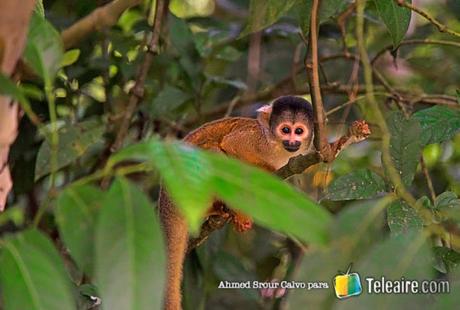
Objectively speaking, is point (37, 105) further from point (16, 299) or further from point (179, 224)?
point (16, 299)

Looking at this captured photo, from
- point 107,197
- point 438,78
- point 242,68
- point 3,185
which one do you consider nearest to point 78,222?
point 107,197

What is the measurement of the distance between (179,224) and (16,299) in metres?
1.26

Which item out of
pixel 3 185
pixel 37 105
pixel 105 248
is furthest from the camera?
pixel 37 105

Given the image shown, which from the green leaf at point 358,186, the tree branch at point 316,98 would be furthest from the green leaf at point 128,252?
the green leaf at point 358,186

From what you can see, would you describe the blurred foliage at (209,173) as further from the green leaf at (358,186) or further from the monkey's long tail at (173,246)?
the monkey's long tail at (173,246)

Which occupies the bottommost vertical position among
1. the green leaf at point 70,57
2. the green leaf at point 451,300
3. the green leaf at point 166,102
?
the green leaf at point 451,300

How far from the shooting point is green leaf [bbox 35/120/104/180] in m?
1.88

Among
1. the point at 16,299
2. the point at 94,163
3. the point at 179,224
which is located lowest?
the point at 16,299

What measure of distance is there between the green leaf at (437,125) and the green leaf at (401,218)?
1.14 ft

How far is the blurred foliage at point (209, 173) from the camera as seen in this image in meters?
0.80

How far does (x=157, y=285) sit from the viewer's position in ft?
2.63

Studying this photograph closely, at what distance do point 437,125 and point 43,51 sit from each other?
3.44 ft

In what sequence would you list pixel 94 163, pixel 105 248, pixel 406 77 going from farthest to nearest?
1. pixel 406 77
2. pixel 94 163
3. pixel 105 248

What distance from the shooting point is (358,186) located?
1.60m
